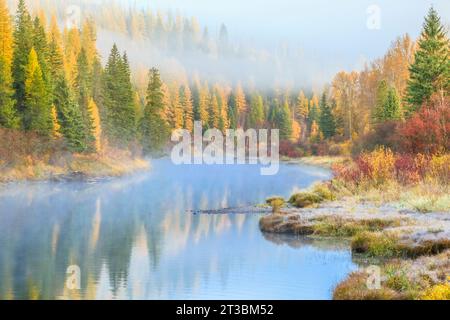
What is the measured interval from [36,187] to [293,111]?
89449mm

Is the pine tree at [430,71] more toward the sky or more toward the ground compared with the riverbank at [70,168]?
more toward the sky

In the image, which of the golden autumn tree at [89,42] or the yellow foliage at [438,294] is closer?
the yellow foliage at [438,294]

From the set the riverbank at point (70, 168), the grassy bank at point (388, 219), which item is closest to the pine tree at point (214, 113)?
the riverbank at point (70, 168)

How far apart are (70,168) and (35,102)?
19.2ft

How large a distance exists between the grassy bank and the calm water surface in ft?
3.12

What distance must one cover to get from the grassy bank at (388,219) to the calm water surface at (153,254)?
3.12 feet

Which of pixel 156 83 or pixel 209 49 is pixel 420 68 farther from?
pixel 209 49

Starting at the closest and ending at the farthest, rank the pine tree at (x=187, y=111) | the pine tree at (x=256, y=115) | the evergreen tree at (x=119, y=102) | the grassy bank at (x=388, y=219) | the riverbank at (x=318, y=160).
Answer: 1. the grassy bank at (x=388, y=219)
2. the riverbank at (x=318, y=160)
3. the evergreen tree at (x=119, y=102)
4. the pine tree at (x=187, y=111)
5. the pine tree at (x=256, y=115)

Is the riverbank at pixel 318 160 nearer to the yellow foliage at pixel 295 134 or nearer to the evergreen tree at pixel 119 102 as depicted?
the yellow foliage at pixel 295 134

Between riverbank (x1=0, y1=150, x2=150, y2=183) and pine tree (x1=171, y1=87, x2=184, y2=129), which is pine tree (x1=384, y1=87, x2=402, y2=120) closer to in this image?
riverbank (x1=0, y1=150, x2=150, y2=183)

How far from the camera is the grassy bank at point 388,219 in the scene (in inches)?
499

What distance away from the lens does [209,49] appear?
189625mm

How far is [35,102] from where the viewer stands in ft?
158

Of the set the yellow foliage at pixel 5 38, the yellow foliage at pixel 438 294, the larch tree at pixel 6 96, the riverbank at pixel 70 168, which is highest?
the yellow foliage at pixel 5 38
